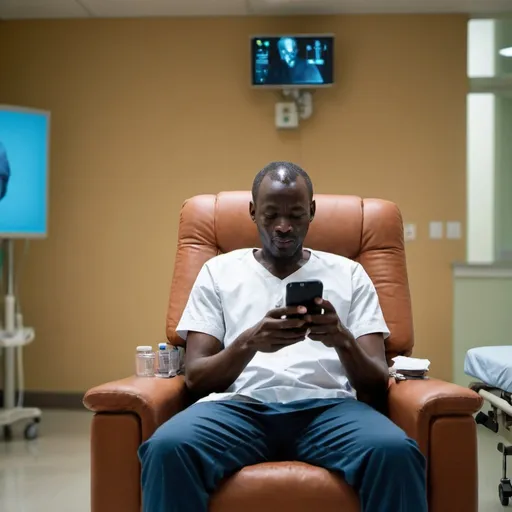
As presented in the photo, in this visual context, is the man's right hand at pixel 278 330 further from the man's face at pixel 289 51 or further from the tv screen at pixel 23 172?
the man's face at pixel 289 51

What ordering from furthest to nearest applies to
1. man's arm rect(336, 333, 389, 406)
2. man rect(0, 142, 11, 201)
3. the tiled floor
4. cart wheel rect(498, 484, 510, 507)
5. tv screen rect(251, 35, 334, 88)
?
tv screen rect(251, 35, 334, 88) → man rect(0, 142, 11, 201) → the tiled floor → cart wheel rect(498, 484, 510, 507) → man's arm rect(336, 333, 389, 406)

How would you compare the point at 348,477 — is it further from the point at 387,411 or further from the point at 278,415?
the point at 387,411

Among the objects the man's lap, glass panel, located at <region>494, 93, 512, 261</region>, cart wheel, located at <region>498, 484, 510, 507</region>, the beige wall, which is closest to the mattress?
cart wheel, located at <region>498, 484, 510, 507</region>

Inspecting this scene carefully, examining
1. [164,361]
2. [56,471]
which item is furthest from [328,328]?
[56,471]

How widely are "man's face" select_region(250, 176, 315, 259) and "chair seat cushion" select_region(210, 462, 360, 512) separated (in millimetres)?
607

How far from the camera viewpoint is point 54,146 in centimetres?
414

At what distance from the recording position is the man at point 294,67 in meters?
3.87

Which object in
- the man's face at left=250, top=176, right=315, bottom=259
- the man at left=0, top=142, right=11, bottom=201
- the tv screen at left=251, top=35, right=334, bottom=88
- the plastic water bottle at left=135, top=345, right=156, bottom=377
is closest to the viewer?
the man's face at left=250, top=176, right=315, bottom=259

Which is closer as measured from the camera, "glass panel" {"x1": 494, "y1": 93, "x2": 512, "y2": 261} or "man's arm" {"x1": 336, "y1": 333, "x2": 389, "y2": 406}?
"man's arm" {"x1": 336, "y1": 333, "x2": 389, "y2": 406}

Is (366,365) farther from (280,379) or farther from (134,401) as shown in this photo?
(134,401)

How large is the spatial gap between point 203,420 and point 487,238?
287 centimetres

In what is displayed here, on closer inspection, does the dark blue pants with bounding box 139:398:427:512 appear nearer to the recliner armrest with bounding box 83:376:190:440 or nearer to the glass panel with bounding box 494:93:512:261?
the recliner armrest with bounding box 83:376:190:440

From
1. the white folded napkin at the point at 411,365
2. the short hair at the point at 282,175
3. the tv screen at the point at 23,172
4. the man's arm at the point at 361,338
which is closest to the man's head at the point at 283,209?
the short hair at the point at 282,175

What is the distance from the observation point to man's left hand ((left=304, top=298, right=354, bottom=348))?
157 centimetres
